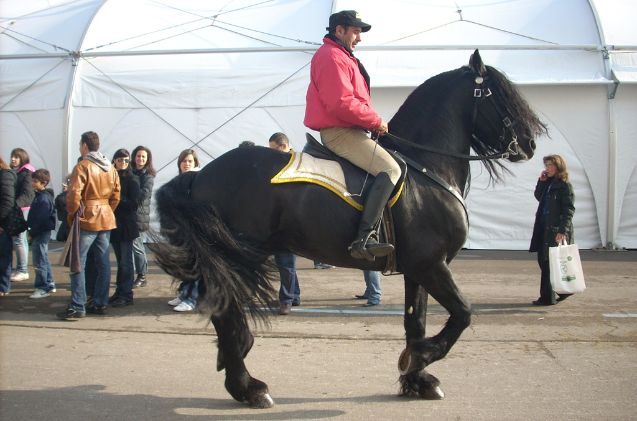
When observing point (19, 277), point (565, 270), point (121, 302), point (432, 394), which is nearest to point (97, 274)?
point (121, 302)

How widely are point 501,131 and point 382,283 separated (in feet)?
16.8

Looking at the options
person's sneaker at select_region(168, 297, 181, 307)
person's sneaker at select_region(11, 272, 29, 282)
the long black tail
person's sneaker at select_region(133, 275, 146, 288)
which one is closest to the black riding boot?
the long black tail

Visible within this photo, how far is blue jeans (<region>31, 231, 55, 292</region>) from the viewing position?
347 inches

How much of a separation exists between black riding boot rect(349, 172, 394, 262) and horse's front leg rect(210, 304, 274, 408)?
92 centimetres

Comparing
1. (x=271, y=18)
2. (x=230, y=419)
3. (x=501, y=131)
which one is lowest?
(x=230, y=419)

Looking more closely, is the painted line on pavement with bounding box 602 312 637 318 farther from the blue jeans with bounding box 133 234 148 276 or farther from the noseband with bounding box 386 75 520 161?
the blue jeans with bounding box 133 234 148 276

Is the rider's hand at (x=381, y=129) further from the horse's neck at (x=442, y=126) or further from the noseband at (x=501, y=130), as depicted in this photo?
the horse's neck at (x=442, y=126)

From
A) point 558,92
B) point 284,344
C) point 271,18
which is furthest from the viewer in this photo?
point 271,18

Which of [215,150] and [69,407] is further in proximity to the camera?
[215,150]

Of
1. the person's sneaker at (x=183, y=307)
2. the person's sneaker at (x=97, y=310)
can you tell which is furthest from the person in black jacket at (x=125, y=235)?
the person's sneaker at (x=183, y=307)

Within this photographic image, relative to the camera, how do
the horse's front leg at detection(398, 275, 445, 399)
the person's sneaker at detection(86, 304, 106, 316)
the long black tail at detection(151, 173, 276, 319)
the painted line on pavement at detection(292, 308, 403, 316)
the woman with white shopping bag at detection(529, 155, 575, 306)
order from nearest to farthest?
the long black tail at detection(151, 173, 276, 319)
the horse's front leg at detection(398, 275, 445, 399)
the person's sneaker at detection(86, 304, 106, 316)
the painted line on pavement at detection(292, 308, 403, 316)
the woman with white shopping bag at detection(529, 155, 575, 306)

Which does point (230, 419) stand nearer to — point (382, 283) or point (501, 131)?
point (501, 131)

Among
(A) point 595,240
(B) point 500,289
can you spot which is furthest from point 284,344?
(A) point 595,240

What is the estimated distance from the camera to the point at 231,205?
4957mm
